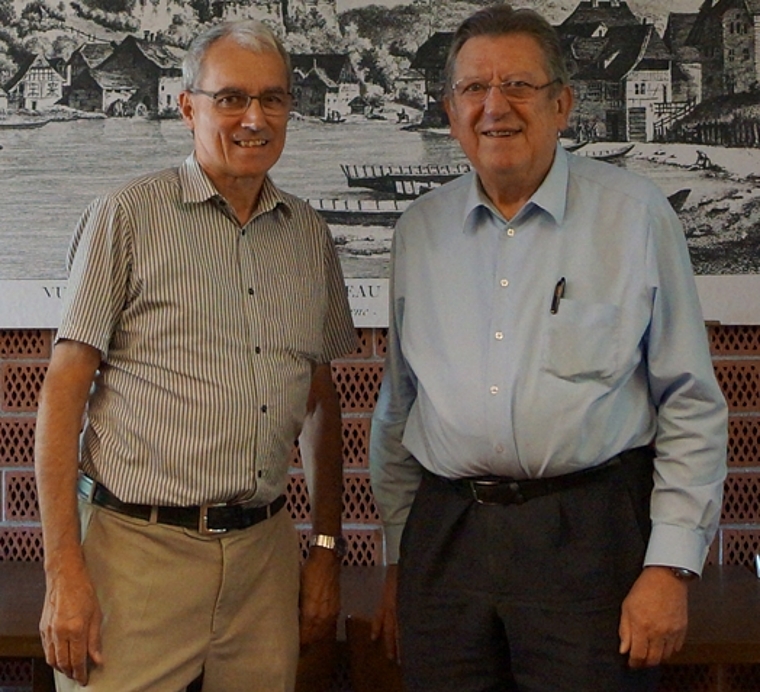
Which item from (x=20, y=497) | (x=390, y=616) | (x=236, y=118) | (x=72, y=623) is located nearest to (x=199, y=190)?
(x=236, y=118)

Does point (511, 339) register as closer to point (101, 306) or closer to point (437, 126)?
point (101, 306)

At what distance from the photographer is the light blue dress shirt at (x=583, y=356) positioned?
1683 mm

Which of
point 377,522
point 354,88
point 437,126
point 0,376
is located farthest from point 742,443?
point 0,376

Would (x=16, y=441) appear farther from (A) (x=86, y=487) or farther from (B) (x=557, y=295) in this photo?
(B) (x=557, y=295)

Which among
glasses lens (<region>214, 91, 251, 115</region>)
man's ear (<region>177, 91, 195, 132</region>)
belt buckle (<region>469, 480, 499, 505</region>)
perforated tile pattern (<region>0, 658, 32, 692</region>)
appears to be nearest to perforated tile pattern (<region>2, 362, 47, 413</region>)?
perforated tile pattern (<region>0, 658, 32, 692</region>)

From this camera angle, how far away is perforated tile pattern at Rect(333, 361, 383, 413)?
269cm

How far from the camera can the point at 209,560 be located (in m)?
1.79

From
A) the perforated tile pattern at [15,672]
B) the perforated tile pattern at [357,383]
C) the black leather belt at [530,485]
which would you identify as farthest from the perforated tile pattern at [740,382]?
the perforated tile pattern at [15,672]

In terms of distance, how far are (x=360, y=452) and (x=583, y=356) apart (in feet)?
3.71

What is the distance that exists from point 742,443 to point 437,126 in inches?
45.2

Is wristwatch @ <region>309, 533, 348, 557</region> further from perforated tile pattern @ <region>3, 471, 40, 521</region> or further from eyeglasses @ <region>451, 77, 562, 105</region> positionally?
perforated tile pattern @ <region>3, 471, 40, 521</region>

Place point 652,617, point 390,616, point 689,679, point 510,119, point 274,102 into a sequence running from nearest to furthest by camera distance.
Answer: point 652,617 < point 510,119 < point 274,102 < point 390,616 < point 689,679

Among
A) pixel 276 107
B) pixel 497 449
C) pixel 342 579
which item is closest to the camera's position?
pixel 497 449

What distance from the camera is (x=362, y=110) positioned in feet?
8.66
